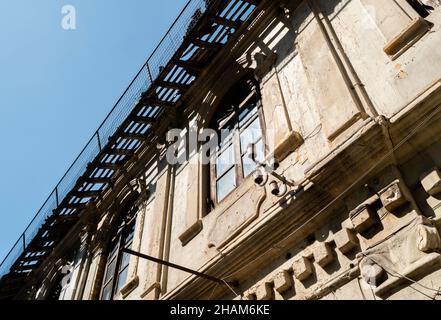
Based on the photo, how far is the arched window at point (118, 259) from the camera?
8.95 metres

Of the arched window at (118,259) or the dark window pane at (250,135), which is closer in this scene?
the dark window pane at (250,135)

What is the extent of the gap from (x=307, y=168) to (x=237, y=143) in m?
2.88

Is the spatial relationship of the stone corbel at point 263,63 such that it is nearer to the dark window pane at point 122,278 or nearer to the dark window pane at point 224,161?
the dark window pane at point 224,161

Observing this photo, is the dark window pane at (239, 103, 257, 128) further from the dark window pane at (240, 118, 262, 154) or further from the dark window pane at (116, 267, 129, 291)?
the dark window pane at (116, 267, 129, 291)

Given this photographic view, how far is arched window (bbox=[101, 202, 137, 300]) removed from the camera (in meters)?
8.95

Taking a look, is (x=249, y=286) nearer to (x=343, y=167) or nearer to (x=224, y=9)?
(x=343, y=167)

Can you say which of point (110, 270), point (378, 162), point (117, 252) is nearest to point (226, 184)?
point (378, 162)

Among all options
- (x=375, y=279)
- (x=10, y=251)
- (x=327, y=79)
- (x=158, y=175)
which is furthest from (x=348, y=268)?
(x=10, y=251)

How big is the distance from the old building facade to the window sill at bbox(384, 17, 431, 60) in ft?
0.05

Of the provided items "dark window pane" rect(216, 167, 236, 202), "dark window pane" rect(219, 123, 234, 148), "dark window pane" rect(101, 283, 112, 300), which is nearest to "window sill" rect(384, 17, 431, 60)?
"dark window pane" rect(216, 167, 236, 202)

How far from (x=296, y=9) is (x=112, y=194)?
7214 mm

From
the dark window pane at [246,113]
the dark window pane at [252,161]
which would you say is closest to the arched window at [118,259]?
the dark window pane at [252,161]

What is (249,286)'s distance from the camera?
5051 mm

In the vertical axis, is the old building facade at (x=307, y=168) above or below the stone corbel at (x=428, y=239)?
above
